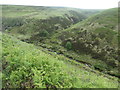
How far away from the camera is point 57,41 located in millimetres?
103062

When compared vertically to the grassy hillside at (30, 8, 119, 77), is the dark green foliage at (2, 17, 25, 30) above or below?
above

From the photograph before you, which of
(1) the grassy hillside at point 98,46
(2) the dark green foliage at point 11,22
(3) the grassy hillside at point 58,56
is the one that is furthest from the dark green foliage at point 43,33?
(2) the dark green foliage at point 11,22

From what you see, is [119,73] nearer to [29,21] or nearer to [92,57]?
[92,57]

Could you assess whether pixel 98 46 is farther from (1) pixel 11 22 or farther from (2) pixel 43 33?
(1) pixel 11 22

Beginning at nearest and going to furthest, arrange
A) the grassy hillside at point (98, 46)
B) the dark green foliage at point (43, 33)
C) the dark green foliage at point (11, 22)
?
the grassy hillside at point (98, 46) → the dark green foliage at point (43, 33) → the dark green foliage at point (11, 22)

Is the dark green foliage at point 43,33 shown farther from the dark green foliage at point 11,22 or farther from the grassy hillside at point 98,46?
the dark green foliage at point 11,22

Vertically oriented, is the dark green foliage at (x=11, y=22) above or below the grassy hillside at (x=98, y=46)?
above

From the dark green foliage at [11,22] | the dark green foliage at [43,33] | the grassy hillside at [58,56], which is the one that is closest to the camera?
the grassy hillside at [58,56]

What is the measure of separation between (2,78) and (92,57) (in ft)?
223

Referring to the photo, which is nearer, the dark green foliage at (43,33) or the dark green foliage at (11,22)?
the dark green foliage at (43,33)

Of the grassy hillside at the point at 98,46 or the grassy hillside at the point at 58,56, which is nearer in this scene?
the grassy hillside at the point at 58,56

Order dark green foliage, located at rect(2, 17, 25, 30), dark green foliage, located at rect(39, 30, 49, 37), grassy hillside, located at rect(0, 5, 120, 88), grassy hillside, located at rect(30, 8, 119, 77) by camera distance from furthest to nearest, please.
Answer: dark green foliage, located at rect(2, 17, 25, 30) < dark green foliage, located at rect(39, 30, 49, 37) < grassy hillside, located at rect(30, 8, 119, 77) < grassy hillside, located at rect(0, 5, 120, 88)

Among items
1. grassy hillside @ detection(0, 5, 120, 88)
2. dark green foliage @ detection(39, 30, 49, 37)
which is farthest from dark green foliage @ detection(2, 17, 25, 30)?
dark green foliage @ detection(39, 30, 49, 37)

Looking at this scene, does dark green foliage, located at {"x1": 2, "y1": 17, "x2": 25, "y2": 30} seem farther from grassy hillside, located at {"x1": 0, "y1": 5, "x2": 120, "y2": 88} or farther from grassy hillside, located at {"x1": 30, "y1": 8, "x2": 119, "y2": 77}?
grassy hillside, located at {"x1": 30, "y1": 8, "x2": 119, "y2": 77}
